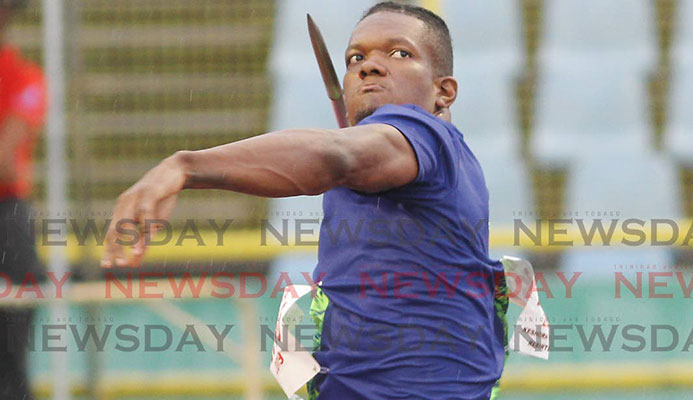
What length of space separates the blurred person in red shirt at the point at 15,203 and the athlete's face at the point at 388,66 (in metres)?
2.15

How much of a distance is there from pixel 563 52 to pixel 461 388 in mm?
4813

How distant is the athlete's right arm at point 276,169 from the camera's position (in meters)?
1.37

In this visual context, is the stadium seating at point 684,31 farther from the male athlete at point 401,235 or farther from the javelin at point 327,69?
the male athlete at point 401,235

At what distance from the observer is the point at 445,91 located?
2238 millimetres

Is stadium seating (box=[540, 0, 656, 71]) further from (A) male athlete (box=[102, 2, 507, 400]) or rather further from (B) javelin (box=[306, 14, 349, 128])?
(A) male athlete (box=[102, 2, 507, 400])

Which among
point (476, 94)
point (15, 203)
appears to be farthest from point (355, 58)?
point (476, 94)

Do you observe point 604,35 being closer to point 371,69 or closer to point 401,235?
point 371,69

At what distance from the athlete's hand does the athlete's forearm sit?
2.4 inches

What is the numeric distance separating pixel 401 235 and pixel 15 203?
2.40 m

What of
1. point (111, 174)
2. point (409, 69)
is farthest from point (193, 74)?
point (409, 69)

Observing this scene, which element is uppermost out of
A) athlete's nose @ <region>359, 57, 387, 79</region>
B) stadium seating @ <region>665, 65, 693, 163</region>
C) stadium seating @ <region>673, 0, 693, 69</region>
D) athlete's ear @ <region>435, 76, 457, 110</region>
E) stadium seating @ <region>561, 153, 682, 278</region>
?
stadium seating @ <region>673, 0, 693, 69</region>

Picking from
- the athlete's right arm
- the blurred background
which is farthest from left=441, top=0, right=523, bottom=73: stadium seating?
the athlete's right arm

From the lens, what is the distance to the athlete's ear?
2217mm

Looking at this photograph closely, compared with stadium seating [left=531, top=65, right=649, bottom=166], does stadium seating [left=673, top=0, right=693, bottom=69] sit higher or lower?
higher
